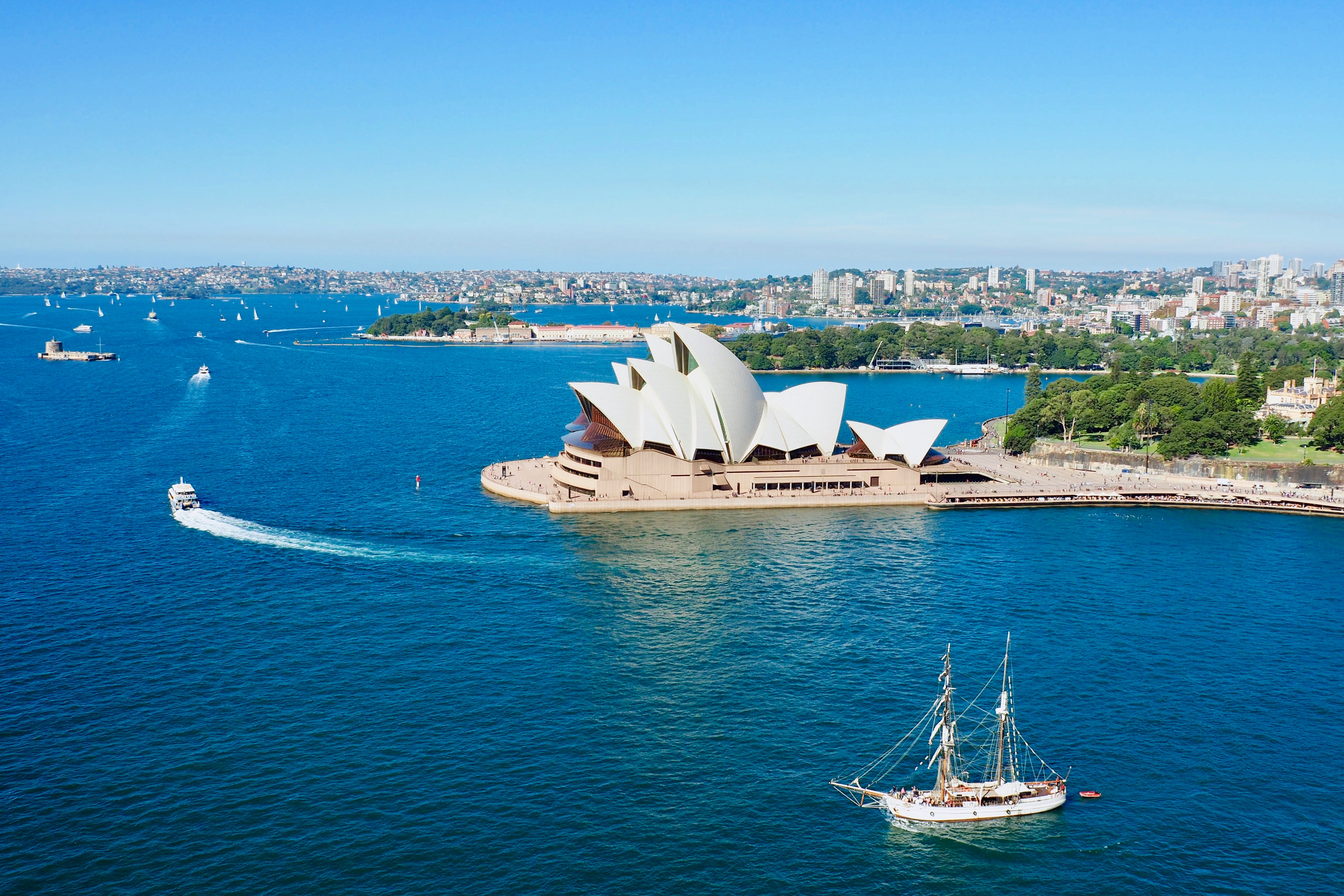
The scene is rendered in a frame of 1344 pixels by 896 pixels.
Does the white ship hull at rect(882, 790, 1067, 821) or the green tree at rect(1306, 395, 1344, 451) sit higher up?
the green tree at rect(1306, 395, 1344, 451)

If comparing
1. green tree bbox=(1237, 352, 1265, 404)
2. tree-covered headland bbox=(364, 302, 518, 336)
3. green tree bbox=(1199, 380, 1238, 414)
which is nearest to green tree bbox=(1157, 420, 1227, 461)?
green tree bbox=(1199, 380, 1238, 414)

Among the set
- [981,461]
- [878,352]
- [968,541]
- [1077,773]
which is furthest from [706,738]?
[878,352]

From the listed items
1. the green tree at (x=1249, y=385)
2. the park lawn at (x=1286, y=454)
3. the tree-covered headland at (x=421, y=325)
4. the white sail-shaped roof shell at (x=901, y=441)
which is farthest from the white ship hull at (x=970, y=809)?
the tree-covered headland at (x=421, y=325)

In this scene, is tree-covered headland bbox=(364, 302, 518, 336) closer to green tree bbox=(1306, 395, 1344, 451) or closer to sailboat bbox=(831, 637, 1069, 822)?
green tree bbox=(1306, 395, 1344, 451)

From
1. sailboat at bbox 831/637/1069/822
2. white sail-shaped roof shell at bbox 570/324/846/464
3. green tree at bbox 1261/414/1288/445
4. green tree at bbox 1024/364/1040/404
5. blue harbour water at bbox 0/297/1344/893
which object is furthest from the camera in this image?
green tree at bbox 1024/364/1040/404

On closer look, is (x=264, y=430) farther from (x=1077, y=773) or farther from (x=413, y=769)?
(x=1077, y=773)

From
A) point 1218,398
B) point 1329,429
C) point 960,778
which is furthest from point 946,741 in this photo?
point 1218,398
